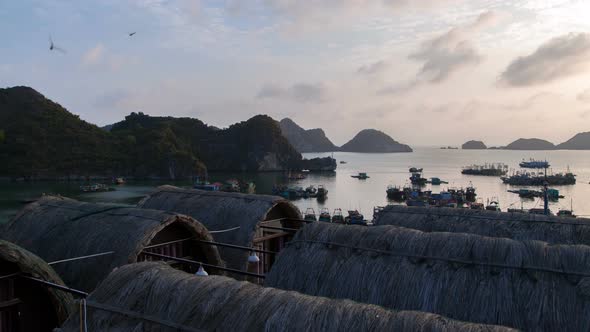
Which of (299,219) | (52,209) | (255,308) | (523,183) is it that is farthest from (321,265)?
(523,183)

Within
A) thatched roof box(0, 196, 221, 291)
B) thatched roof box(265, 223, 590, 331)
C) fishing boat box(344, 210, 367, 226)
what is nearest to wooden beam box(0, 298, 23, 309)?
thatched roof box(0, 196, 221, 291)

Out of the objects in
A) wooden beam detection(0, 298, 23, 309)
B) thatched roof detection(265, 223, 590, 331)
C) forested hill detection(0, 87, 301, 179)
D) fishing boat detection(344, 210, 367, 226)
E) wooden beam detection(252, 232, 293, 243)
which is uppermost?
forested hill detection(0, 87, 301, 179)

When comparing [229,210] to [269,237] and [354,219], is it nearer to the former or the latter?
[269,237]

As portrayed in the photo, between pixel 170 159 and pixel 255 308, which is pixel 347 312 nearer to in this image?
pixel 255 308

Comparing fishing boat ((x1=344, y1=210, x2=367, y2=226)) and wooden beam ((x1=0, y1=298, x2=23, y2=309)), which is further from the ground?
wooden beam ((x1=0, y1=298, x2=23, y2=309))

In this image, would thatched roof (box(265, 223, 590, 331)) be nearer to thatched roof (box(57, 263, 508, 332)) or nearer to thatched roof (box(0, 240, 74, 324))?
thatched roof (box(57, 263, 508, 332))

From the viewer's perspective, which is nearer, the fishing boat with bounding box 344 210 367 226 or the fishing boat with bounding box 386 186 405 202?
the fishing boat with bounding box 344 210 367 226
